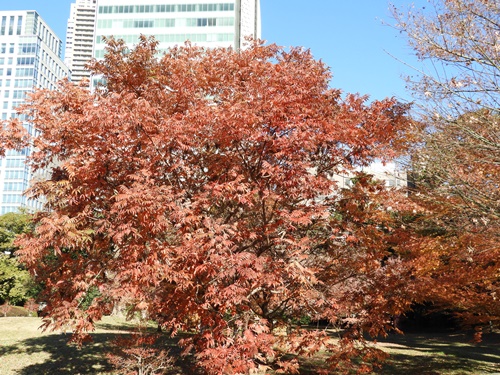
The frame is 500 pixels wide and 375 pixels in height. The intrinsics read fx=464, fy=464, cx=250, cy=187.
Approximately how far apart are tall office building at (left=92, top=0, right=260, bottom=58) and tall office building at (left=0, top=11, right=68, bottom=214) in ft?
157

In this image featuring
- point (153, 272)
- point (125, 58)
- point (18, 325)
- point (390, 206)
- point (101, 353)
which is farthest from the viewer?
point (18, 325)

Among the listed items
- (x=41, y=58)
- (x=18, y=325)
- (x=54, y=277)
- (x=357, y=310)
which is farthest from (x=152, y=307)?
(x=41, y=58)

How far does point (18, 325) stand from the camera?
74.3 feet

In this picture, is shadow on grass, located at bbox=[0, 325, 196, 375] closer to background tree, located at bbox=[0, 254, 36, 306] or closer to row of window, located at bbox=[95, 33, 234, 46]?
background tree, located at bbox=[0, 254, 36, 306]

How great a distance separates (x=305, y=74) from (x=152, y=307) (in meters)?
6.57

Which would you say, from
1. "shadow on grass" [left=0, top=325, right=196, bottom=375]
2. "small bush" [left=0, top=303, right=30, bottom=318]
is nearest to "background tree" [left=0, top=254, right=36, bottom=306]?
"small bush" [left=0, top=303, right=30, bottom=318]

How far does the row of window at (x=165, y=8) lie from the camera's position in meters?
82.1

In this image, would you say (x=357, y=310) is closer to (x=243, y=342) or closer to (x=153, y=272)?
(x=243, y=342)

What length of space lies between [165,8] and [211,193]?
8139 cm

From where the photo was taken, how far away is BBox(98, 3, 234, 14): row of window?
82.1m

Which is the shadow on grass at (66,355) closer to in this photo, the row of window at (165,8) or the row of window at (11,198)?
the row of window at (165,8)

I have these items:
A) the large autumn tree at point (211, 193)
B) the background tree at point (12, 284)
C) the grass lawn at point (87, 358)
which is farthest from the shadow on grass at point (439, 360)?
the background tree at point (12, 284)

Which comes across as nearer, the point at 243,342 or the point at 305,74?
the point at 243,342

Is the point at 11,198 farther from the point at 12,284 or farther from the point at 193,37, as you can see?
the point at 12,284
